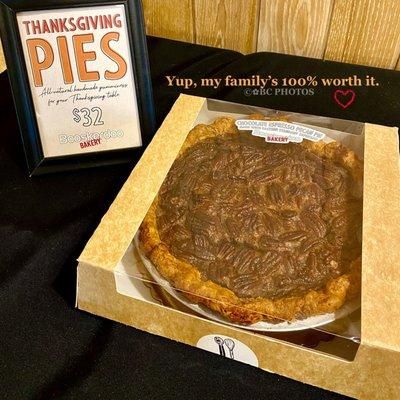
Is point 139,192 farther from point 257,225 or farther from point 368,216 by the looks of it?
point 368,216

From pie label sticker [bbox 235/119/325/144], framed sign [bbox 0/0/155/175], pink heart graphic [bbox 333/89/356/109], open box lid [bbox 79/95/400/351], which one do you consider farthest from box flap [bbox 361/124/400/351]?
framed sign [bbox 0/0/155/175]

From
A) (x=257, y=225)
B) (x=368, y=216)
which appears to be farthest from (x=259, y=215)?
(x=368, y=216)

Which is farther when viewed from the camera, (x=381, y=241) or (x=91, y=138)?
(x=91, y=138)

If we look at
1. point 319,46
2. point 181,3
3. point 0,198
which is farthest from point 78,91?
point 319,46

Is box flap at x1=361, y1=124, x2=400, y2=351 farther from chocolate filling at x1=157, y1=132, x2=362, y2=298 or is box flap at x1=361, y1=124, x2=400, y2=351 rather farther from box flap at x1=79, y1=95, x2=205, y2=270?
box flap at x1=79, y1=95, x2=205, y2=270

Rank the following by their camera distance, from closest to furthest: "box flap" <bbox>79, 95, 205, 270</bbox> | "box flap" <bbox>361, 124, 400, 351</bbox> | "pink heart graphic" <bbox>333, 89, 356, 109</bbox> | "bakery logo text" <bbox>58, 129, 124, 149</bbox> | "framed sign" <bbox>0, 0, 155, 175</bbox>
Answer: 1. "box flap" <bbox>361, 124, 400, 351</bbox>
2. "box flap" <bbox>79, 95, 205, 270</bbox>
3. "framed sign" <bbox>0, 0, 155, 175</bbox>
4. "bakery logo text" <bbox>58, 129, 124, 149</bbox>
5. "pink heart graphic" <bbox>333, 89, 356, 109</bbox>

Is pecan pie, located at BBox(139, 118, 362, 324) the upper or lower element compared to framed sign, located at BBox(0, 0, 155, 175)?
lower

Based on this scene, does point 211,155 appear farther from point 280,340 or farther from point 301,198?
point 280,340
